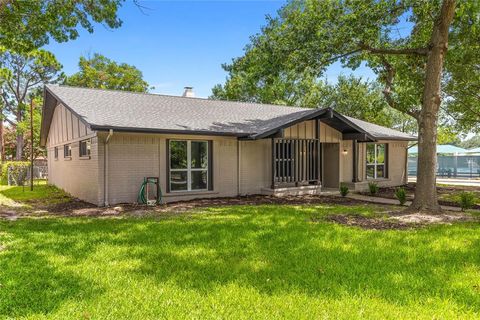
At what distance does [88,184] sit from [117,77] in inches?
1035

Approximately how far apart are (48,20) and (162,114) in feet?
15.5

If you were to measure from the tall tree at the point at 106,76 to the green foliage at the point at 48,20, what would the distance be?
22042 mm

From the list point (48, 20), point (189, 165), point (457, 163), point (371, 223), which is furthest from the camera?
point (457, 163)

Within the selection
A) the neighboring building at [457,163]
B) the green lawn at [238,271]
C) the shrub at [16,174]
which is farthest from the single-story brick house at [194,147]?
the neighboring building at [457,163]

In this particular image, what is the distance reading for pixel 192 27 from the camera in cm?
1497

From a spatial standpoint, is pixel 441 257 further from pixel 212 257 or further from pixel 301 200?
pixel 301 200

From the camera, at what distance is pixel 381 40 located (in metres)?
13.4

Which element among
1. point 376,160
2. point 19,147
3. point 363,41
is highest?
point 363,41

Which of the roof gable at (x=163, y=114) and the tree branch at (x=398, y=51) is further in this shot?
the roof gable at (x=163, y=114)

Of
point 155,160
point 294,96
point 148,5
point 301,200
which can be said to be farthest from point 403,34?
point 294,96

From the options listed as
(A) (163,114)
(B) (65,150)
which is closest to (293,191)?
(A) (163,114)

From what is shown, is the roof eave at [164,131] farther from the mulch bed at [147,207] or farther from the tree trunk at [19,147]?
the tree trunk at [19,147]

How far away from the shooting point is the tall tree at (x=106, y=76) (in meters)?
33.5

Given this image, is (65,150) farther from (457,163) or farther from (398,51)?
(457,163)
